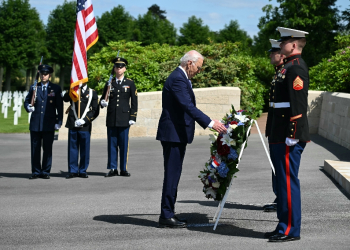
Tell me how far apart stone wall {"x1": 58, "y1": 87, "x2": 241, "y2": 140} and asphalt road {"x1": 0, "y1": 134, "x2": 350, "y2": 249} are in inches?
169

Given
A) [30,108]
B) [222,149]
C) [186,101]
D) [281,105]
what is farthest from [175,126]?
[30,108]

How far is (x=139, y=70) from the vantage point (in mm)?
17172

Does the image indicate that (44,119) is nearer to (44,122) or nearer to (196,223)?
(44,122)

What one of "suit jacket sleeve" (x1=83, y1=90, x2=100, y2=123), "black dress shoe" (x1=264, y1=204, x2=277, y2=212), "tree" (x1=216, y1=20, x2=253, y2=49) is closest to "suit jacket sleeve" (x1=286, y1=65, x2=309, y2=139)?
"black dress shoe" (x1=264, y1=204, x2=277, y2=212)

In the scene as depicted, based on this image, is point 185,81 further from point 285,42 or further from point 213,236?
point 213,236

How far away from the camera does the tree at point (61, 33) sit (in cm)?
5491

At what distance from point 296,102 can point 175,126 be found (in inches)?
53.2

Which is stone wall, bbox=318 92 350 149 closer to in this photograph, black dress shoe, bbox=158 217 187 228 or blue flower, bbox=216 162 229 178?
blue flower, bbox=216 162 229 178

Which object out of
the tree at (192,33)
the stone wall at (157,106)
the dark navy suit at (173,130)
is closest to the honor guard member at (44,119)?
the dark navy suit at (173,130)

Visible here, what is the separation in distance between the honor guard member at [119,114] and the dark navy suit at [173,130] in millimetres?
3815

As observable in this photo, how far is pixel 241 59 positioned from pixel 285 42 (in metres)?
13.0

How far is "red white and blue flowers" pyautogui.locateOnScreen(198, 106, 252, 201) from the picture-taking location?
5.34 metres

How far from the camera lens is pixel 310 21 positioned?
34.1m

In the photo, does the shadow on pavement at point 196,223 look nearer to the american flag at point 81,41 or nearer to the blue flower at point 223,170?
the blue flower at point 223,170
